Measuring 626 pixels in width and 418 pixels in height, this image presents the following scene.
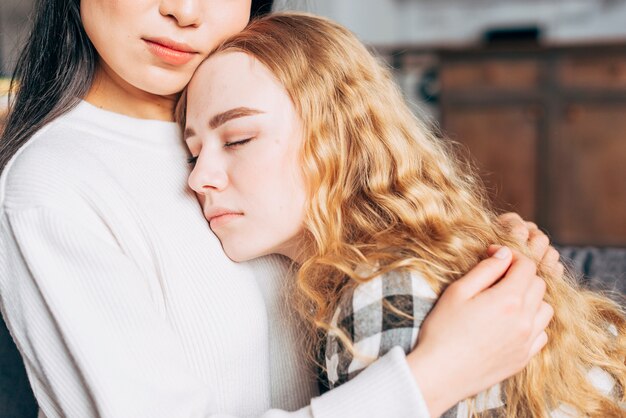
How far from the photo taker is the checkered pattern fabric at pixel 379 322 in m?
0.82

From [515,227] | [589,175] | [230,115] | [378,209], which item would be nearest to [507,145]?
[589,175]

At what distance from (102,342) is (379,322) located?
12.4 inches

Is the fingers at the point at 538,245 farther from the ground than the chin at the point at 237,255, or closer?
closer

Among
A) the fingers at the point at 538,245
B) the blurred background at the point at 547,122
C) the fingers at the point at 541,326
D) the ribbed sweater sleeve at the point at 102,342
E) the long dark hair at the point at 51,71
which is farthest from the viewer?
the blurred background at the point at 547,122

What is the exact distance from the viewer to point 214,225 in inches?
38.5

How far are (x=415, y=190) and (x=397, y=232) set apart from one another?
82 mm

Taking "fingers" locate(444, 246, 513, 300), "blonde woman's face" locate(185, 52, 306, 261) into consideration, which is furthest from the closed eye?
"fingers" locate(444, 246, 513, 300)

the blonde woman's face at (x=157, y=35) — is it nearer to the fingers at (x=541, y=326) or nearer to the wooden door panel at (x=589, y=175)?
the fingers at (x=541, y=326)

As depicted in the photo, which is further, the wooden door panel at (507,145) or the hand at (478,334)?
the wooden door panel at (507,145)

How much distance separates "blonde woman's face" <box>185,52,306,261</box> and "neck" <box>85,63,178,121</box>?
110mm

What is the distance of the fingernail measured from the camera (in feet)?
2.94

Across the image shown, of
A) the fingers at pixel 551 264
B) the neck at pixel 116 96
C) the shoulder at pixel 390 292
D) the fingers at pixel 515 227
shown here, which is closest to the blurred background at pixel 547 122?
the fingers at pixel 515 227

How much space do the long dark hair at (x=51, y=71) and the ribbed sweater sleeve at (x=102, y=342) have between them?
8.7 inches

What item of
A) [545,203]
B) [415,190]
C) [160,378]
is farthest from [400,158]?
[545,203]
